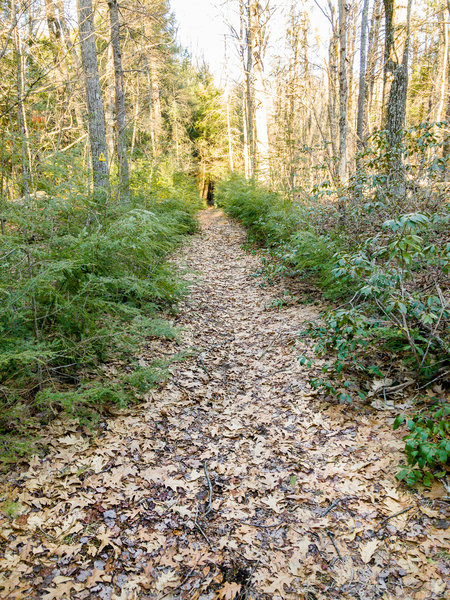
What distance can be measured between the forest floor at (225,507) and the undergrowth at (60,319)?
12.1 inches

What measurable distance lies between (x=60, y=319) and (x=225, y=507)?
225cm

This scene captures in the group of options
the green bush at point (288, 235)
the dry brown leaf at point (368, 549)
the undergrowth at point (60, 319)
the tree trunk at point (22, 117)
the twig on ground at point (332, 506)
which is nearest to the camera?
the dry brown leaf at point (368, 549)

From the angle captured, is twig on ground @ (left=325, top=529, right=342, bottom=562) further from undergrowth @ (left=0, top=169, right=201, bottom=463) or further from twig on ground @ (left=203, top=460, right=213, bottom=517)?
undergrowth @ (left=0, top=169, right=201, bottom=463)

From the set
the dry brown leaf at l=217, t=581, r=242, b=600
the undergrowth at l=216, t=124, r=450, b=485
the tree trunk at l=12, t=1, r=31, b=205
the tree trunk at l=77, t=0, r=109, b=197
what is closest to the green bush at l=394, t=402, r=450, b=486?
the undergrowth at l=216, t=124, r=450, b=485

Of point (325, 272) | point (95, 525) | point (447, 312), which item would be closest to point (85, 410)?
point (95, 525)

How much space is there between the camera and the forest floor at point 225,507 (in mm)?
2268

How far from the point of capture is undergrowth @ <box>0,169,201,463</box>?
299 centimetres

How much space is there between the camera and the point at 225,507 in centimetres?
289

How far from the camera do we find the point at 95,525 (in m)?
2.62

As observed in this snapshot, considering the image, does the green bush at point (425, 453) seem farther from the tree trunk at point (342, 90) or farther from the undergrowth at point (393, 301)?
the tree trunk at point (342, 90)

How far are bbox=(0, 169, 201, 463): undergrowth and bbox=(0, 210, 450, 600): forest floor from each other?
0.31 m

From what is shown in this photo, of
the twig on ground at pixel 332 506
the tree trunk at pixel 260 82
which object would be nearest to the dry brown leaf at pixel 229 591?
the twig on ground at pixel 332 506

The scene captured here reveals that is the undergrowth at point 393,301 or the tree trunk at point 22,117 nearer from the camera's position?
the undergrowth at point 393,301

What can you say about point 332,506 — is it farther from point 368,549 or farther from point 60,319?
point 60,319
